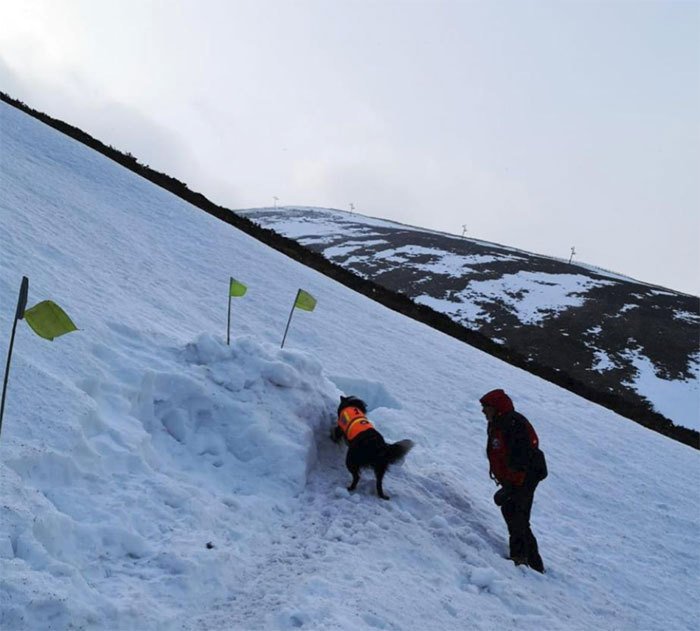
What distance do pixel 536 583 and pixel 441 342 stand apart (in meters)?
9.50

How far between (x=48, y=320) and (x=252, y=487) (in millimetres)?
2702

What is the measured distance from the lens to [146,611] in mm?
3508

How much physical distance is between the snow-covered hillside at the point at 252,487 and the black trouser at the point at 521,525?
222 mm

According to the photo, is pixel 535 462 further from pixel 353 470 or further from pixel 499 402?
pixel 353 470

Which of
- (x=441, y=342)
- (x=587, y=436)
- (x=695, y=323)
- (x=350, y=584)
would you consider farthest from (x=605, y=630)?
(x=695, y=323)

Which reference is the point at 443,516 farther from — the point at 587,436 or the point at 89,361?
the point at 587,436

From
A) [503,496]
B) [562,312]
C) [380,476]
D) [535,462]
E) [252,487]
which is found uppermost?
[562,312]

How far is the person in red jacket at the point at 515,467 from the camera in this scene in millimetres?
5887

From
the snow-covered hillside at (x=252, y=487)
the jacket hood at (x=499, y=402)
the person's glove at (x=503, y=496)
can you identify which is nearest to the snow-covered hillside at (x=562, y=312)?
the snow-covered hillside at (x=252, y=487)

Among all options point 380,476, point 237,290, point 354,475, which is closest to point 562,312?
point 237,290

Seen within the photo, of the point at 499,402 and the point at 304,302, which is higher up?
the point at 304,302

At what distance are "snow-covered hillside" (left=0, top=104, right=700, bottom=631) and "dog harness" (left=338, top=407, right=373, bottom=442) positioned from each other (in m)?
0.45

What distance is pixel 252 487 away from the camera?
5.55m

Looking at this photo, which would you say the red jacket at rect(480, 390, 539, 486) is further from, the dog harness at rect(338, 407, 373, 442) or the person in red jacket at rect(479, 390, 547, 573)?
the dog harness at rect(338, 407, 373, 442)
